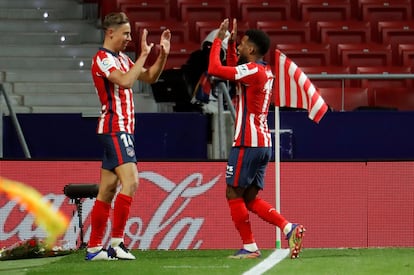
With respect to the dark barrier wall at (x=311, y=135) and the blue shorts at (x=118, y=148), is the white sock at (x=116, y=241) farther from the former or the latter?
the dark barrier wall at (x=311, y=135)

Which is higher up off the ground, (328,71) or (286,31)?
(286,31)

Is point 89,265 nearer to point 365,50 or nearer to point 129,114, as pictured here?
point 129,114

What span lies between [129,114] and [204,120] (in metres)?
3.17

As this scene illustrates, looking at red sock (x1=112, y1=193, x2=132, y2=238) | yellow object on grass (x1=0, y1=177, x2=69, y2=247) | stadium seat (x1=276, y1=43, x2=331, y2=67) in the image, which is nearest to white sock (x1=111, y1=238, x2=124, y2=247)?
red sock (x1=112, y1=193, x2=132, y2=238)

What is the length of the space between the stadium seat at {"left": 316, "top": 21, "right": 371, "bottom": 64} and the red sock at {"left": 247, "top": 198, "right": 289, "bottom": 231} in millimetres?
7492

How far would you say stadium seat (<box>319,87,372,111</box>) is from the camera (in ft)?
44.7

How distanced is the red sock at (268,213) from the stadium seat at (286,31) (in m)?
7.12

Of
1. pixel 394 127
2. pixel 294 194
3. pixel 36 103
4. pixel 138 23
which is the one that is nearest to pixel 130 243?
pixel 294 194

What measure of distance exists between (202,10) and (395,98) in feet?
12.8

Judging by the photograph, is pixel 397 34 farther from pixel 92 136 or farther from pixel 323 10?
pixel 92 136

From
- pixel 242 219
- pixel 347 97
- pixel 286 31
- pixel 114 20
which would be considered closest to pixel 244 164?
pixel 242 219

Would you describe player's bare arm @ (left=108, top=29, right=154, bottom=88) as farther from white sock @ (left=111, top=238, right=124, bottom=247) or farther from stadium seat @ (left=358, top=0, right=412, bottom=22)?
stadium seat @ (left=358, top=0, right=412, bottom=22)

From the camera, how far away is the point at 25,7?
16891 millimetres

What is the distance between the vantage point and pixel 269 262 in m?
→ 8.90
